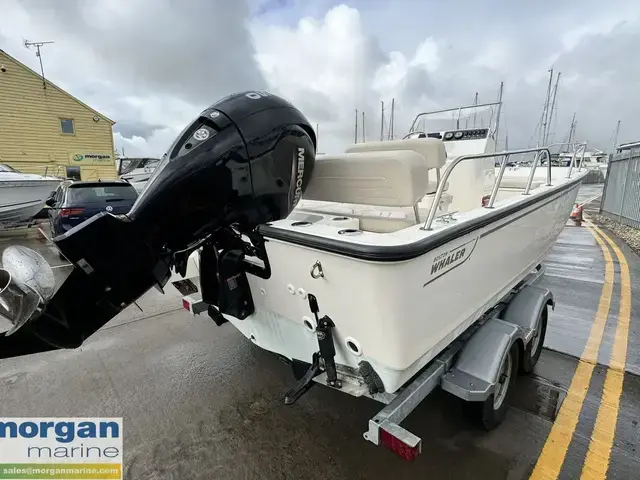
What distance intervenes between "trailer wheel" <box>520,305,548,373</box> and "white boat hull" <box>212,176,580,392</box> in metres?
0.60

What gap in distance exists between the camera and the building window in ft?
56.6

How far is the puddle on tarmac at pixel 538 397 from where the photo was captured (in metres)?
2.57

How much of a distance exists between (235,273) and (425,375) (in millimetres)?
1213

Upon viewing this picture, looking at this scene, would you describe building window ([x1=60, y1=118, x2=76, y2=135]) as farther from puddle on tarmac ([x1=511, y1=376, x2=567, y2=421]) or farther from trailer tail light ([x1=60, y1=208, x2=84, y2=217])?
puddle on tarmac ([x1=511, y1=376, x2=567, y2=421])

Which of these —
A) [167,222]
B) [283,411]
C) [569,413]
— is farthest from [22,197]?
[569,413]

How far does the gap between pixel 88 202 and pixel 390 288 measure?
673 cm

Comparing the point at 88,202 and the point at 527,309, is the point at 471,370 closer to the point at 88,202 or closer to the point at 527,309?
the point at 527,309

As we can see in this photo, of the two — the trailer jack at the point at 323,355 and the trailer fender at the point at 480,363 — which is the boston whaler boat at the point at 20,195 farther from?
the trailer fender at the point at 480,363

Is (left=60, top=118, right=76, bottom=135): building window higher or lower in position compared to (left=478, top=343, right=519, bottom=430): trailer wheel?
higher

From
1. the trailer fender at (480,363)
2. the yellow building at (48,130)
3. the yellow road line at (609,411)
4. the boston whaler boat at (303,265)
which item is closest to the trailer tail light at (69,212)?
the boston whaler boat at (303,265)

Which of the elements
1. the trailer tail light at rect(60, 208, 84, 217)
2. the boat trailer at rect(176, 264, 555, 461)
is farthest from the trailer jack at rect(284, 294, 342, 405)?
the trailer tail light at rect(60, 208, 84, 217)

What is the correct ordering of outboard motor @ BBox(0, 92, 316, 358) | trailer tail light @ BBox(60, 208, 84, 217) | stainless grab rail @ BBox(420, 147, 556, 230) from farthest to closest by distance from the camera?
trailer tail light @ BBox(60, 208, 84, 217) < stainless grab rail @ BBox(420, 147, 556, 230) < outboard motor @ BBox(0, 92, 316, 358)

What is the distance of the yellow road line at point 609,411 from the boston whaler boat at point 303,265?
1.68 feet

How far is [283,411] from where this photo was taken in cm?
261
